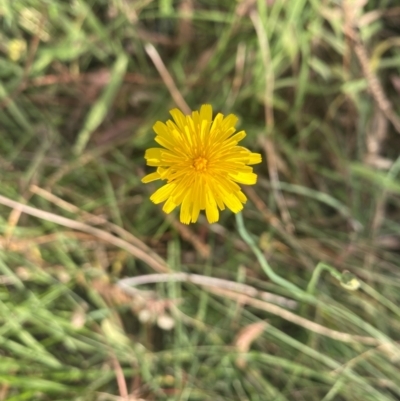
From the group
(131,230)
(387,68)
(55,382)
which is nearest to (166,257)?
(131,230)

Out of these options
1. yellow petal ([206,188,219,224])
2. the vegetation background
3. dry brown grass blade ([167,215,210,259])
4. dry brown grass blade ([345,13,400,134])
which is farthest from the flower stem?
dry brown grass blade ([345,13,400,134])

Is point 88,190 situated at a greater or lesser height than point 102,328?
greater

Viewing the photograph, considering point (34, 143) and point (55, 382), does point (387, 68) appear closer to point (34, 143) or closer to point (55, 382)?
point (34, 143)

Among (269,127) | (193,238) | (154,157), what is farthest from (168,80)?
(154,157)

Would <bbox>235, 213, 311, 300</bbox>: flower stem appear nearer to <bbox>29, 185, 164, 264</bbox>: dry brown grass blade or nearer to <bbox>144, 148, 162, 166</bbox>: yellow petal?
<bbox>144, 148, 162, 166</bbox>: yellow petal

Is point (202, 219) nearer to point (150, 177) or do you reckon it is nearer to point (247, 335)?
point (247, 335)

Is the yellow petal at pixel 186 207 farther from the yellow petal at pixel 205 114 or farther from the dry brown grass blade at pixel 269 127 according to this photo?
the dry brown grass blade at pixel 269 127

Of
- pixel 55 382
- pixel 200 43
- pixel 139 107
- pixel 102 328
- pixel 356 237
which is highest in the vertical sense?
pixel 200 43
